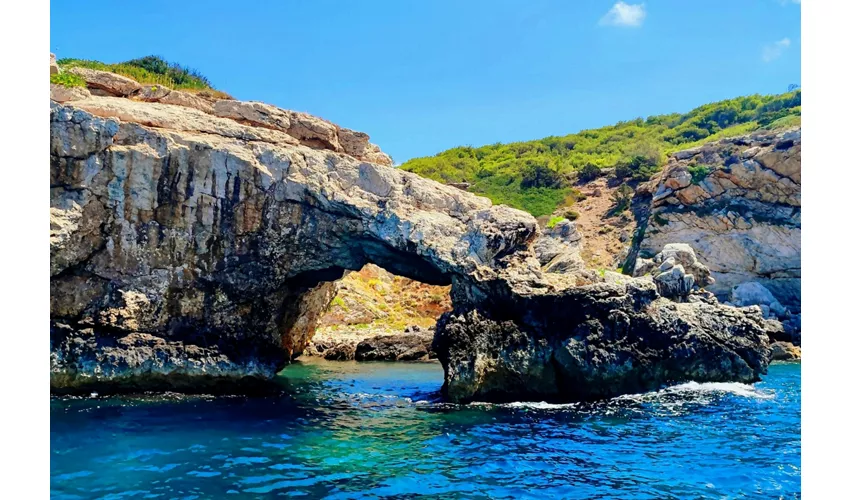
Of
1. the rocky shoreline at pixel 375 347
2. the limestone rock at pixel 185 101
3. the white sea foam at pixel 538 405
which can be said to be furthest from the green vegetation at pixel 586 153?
the white sea foam at pixel 538 405

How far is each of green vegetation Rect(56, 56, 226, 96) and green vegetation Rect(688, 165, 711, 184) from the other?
33.1 m

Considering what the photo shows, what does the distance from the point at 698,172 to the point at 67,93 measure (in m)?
39.4

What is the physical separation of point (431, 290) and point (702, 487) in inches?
1332

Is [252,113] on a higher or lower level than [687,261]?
higher

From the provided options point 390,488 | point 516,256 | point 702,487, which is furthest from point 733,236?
point 390,488

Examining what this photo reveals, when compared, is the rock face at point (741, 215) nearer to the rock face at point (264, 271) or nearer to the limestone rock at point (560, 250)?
the limestone rock at point (560, 250)

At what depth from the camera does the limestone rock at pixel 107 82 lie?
70.2ft

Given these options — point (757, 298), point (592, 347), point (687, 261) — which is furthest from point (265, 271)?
point (757, 298)

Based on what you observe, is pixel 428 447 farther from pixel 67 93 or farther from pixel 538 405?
pixel 67 93

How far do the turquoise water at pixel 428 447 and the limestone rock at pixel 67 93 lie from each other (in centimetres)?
956

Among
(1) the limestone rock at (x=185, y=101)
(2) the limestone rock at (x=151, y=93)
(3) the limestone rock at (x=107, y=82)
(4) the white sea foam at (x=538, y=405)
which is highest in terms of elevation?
(3) the limestone rock at (x=107, y=82)

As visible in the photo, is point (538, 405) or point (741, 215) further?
point (741, 215)

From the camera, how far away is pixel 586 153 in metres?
75.8

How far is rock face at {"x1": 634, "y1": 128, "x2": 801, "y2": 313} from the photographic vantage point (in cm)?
3941
